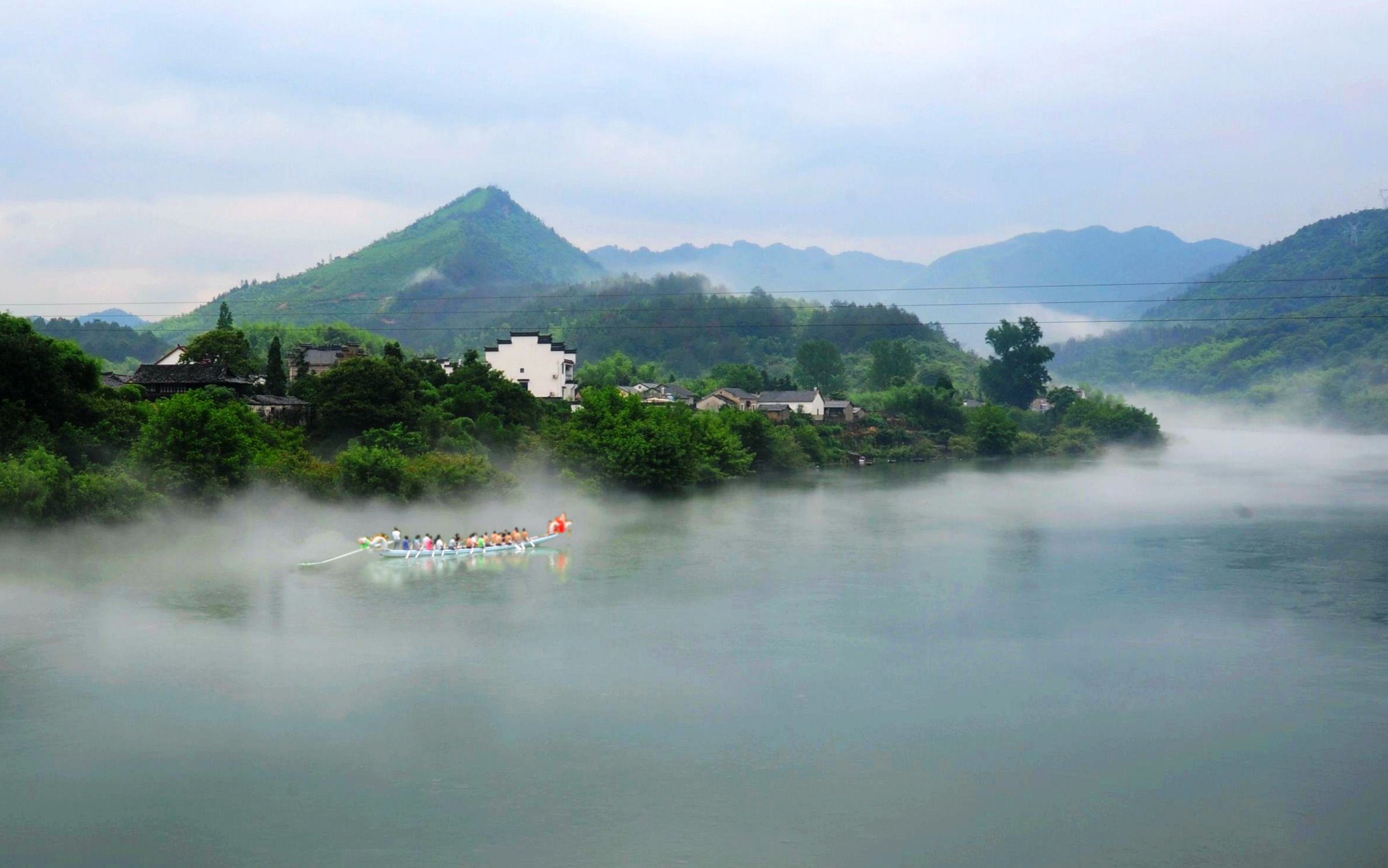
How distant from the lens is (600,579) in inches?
887

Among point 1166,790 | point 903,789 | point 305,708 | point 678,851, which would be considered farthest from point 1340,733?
point 305,708

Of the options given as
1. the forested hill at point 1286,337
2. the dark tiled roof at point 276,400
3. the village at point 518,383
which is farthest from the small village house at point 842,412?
the dark tiled roof at point 276,400

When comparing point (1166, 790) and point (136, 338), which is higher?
point (136, 338)

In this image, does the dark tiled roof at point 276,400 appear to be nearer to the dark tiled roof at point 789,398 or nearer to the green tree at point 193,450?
the green tree at point 193,450

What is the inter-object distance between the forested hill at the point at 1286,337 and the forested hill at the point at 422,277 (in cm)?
6382

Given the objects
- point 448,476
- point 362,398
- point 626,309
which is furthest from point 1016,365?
point 448,476

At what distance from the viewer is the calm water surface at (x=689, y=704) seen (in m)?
11.1

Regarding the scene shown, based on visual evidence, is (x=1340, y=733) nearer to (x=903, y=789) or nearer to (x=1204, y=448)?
(x=903, y=789)

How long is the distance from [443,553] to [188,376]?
12422 mm

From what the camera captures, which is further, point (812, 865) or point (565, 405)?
point (565, 405)

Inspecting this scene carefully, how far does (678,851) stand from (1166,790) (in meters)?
5.14

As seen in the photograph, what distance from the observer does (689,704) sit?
1466 centimetres

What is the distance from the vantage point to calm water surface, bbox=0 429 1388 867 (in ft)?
36.6

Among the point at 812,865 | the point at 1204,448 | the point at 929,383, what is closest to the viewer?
the point at 812,865
